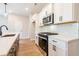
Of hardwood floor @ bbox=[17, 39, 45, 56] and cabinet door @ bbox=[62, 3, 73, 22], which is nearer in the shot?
cabinet door @ bbox=[62, 3, 73, 22]

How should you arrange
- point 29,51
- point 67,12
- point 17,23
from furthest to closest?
point 17,23
point 29,51
point 67,12

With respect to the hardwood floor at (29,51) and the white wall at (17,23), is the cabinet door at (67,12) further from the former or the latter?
the white wall at (17,23)

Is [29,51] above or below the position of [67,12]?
below

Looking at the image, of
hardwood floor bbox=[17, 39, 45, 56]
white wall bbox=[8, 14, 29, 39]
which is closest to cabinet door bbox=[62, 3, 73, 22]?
hardwood floor bbox=[17, 39, 45, 56]

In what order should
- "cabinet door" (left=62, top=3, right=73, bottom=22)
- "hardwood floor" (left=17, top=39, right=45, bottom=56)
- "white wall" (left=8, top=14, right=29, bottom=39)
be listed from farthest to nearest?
"white wall" (left=8, top=14, right=29, bottom=39) → "hardwood floor" (left=17, top=39, right=45, bottom=56) → "cabinet door" (left=62, top=3, right=73, bottom=22)

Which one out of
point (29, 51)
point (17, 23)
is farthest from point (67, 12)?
point (17, 23)

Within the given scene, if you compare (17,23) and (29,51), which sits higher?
(17,23)

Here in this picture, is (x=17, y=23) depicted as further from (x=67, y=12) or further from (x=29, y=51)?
(x=67, y=12)

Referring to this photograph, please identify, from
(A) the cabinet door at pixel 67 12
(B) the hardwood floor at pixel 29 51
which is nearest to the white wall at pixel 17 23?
(B) the hardwood floor at pixel 29 51

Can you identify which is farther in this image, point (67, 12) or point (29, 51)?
point (29, 51)

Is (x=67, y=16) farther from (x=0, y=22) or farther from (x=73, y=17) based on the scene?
(x=0, y=22)

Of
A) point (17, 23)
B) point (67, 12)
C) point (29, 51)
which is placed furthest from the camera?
point (17, 23)

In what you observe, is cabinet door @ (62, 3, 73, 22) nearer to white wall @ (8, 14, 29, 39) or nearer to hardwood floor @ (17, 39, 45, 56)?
hardwood floor @ (17, 39, 45, 56)

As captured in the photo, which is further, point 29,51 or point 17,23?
point 17,23
